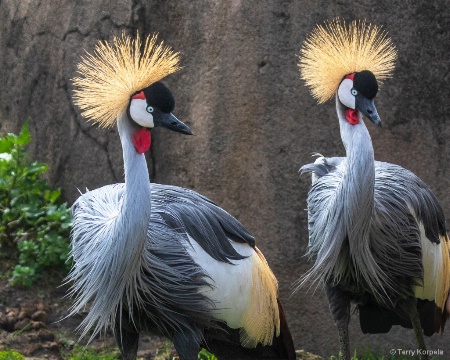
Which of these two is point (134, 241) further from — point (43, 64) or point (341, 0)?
point (43, 64)

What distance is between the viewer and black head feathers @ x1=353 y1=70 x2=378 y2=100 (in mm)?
3139

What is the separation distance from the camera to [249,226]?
3.90m

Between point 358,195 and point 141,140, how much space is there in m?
0.81

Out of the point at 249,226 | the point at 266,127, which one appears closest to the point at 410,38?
the point at 266,127

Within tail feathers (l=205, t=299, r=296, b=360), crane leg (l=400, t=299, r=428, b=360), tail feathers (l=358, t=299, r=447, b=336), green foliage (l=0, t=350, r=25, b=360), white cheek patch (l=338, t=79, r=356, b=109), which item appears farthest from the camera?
tail feathers (l=358, t=299, r=447, b=336)

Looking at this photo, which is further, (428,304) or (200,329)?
(428,304)

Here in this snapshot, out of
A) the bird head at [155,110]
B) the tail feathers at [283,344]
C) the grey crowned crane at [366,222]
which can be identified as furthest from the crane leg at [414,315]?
the bird head at [155,110]

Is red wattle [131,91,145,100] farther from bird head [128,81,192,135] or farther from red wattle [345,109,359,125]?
red wattle [345,109,359,125]

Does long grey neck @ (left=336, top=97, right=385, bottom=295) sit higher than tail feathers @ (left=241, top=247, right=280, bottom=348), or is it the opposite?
long grey neck @ (left=336, top=97, right=385, bottom=295)

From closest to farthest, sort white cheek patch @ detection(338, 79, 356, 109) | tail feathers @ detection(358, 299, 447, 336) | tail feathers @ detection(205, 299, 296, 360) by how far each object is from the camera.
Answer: tail feathers @ detection(205, 299, 296, 360), white cheek patch @ detection(338, 79, 356, 109), tail feathers @ detection(358, 299, 447, 336)

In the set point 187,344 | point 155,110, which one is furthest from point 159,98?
point 187,344

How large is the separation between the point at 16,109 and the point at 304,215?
5.36 ft

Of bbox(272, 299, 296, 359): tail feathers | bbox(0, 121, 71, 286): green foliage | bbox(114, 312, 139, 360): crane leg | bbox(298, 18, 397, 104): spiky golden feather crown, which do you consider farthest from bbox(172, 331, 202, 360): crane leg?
bbox(0, 121, 71, 286): green foliage

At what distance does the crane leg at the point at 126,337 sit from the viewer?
290 centimetres
